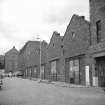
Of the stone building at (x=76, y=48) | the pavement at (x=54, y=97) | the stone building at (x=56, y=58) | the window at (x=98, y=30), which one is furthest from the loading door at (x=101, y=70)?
the stone building at (x=56, y=58)

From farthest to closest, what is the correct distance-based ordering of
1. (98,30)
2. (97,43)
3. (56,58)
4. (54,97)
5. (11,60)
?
(11,60) → (56,58) → (98,30) → (97,43) → (54,97)

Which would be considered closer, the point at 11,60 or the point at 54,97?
the point at 54,97

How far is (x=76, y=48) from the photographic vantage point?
100 feet

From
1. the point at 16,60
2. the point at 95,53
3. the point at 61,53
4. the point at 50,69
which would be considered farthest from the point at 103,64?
the point at 16,60

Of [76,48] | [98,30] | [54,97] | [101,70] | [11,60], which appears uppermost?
[98,30]

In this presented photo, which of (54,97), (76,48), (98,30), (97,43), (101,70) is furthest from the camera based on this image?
(76,48)

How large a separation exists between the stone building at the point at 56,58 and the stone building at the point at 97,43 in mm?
11396

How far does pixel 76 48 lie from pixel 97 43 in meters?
6.44

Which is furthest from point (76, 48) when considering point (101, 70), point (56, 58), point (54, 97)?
point (54, 97)

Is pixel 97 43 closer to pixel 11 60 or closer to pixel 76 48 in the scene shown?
pixel 76 48

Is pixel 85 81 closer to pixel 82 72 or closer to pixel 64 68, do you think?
pixel 82 72

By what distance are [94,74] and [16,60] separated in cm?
9697

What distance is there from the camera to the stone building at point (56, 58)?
37297 millimetres

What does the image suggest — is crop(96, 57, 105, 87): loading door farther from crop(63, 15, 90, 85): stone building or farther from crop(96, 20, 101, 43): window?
crop(63, 15, 90, 85): stone building
